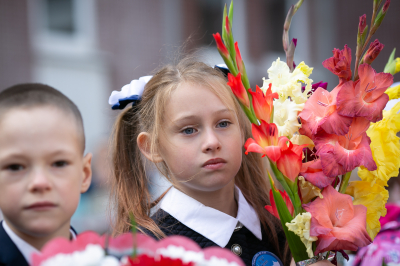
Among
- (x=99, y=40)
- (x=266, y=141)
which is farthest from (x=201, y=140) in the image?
(x=99, y=40)

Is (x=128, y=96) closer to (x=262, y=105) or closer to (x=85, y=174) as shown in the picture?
(x=85, y=174)

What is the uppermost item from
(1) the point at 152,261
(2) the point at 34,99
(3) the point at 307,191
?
(2) the point at 34,99

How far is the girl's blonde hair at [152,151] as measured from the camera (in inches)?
56.2

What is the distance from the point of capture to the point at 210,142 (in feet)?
4.10

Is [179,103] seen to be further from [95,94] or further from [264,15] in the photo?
[264,15]

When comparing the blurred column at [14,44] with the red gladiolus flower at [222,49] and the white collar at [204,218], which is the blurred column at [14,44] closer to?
the white collar at [204,218]

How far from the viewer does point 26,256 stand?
0.90 metres

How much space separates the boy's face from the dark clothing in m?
0.50

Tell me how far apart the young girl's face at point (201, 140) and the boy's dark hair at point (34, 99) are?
39 cm

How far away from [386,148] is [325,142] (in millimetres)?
205

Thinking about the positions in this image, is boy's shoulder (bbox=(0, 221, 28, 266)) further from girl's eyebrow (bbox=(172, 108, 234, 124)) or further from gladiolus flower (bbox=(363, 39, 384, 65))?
gladiolus flower (bbox=(363, 39, 384, 65))

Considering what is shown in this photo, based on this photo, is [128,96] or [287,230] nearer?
[287,230]

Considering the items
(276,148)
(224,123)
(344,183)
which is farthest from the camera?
(224,123)

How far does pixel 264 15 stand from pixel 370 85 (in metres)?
6.83
